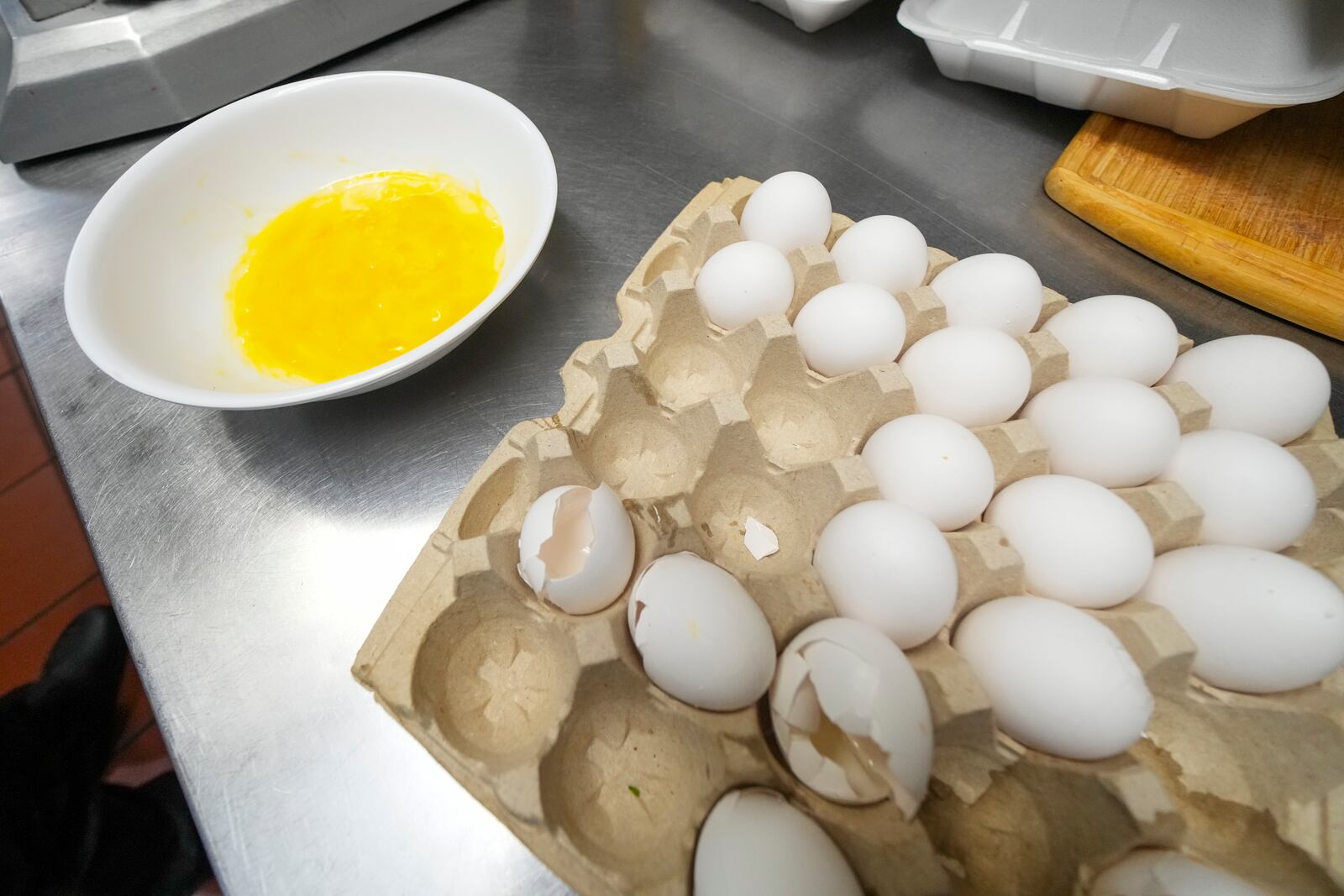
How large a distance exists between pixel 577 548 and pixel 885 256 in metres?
0.54

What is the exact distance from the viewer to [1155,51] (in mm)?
1093

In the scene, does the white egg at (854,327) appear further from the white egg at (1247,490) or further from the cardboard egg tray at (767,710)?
the white egg at (1247,490)

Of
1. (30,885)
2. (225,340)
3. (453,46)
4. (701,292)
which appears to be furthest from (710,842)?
(453,46)

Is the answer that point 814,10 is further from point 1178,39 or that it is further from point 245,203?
point 245,203

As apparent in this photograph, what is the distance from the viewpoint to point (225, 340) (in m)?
0.90

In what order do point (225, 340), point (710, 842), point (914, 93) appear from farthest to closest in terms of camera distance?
point (914, 93) < point (225, 340) < point (710, 842)

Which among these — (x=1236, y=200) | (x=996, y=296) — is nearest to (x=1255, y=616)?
(x=996, y=296)

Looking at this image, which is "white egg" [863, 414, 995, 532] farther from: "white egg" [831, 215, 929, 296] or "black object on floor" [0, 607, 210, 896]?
"black object on floor" [0, 607, 210, 896]

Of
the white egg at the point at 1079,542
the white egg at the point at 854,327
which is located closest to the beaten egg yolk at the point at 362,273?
the white egg at the point at 854,327

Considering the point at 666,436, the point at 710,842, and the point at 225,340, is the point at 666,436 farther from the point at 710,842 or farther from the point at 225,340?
the point at 225,340

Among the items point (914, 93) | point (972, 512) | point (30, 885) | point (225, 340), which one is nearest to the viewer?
point (972, 512)

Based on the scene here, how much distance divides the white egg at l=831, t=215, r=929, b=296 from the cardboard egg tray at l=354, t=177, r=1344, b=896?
0.55 feet

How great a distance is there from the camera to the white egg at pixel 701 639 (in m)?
0.56

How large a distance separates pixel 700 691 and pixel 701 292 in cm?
51
